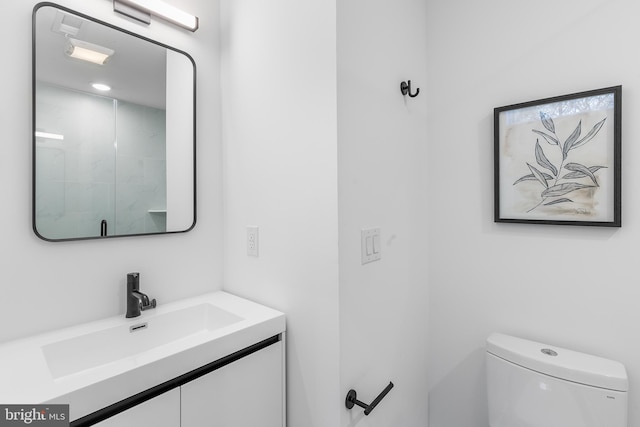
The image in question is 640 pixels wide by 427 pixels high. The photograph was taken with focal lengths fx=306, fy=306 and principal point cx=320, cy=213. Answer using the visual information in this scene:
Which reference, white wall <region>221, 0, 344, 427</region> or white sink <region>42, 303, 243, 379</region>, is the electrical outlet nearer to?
white wall <region>221, 0, 344, 427</region>

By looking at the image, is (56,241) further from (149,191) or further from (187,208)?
(187,208)

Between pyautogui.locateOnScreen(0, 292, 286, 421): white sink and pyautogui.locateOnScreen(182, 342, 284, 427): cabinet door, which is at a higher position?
pyautogui.locateOnScreen(0, 292, 286, 421): white sink

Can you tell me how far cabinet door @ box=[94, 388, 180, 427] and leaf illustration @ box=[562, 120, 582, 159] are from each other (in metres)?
1.52

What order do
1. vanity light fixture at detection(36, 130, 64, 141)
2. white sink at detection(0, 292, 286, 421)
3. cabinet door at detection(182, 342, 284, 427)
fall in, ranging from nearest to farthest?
white sink at detection(0, 292, 286, 421) < cabinet door at detection(182, 342, 284, 427) < vanity light fixture at detection(36, 130, 64, 141)

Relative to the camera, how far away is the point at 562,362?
106 centimetres

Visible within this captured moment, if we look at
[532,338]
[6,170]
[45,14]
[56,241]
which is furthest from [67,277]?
[532,338]

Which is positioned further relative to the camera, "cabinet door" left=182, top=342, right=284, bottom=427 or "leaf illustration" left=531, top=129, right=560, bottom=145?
"leaf illustration" left=531, top=129, right=560, bottom=145

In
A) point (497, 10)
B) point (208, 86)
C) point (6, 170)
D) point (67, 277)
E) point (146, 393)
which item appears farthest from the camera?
point (208, 86)

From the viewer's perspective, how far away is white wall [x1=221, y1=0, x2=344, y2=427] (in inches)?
38.7

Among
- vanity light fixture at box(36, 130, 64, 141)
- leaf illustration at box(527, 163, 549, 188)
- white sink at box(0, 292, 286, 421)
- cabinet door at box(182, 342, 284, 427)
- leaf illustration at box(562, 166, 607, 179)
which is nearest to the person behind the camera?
white sink at box(0, 292, 286, 421)

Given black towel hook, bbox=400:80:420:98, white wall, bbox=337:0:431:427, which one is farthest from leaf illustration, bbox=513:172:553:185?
black towel hook, bbox=400:80:420:98

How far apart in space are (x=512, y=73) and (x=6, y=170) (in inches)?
72.1

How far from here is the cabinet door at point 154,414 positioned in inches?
29.0

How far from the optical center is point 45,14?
991mm
